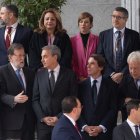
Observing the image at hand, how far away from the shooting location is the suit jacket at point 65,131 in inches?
276

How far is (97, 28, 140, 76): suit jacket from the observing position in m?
8.83

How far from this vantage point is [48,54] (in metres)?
8.26

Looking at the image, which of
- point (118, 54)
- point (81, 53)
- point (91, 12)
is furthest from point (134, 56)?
point (91, 12)

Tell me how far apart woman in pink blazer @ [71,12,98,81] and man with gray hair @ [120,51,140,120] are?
27.8 inches

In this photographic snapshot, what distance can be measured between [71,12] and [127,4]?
193 cm

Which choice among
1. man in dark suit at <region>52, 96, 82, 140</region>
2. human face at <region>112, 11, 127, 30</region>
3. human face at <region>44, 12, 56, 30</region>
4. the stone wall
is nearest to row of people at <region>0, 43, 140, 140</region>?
human face at <region>44, 12, 56, 30</region>

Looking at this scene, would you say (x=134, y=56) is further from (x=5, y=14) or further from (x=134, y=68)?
(x=5, y=14)

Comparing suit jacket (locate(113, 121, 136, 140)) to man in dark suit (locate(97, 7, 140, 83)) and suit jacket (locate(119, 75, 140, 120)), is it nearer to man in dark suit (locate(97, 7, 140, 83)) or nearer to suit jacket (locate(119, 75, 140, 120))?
suit jacket (locate(119, 75, 140, 120))

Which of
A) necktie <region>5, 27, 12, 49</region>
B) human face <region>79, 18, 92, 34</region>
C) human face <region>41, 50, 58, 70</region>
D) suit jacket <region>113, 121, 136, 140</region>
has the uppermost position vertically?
human face <region>79, 18, 92, 34</region>

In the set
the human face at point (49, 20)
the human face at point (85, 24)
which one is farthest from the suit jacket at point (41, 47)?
the human face at point (85, 24)

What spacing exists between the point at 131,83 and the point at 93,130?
0.81m

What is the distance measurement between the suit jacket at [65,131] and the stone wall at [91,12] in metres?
6.73

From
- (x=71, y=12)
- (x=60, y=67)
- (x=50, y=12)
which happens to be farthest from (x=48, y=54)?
(x=71, y=12)

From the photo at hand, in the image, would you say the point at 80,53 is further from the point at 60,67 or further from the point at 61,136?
the point at 61,136
